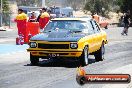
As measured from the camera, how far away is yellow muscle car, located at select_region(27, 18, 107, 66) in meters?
13.2

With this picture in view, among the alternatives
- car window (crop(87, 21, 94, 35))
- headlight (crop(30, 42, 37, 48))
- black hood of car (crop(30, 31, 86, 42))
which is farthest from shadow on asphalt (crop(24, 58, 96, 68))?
car window (crop(87, 21, 94, 35))

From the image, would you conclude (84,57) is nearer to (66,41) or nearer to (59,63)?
(66,41)

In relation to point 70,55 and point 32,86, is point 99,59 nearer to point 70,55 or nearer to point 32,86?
point 70,55

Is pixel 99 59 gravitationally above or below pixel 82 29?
below

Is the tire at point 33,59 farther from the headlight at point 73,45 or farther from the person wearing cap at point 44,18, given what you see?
the person wearing cap at point 44,18

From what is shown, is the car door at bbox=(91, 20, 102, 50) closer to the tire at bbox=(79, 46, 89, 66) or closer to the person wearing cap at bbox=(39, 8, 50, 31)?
the tire at bbox=(79, 46, 89, 66)

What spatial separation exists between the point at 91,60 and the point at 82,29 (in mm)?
1790

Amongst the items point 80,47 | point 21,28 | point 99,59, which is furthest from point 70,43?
point 21,28

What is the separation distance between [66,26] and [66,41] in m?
1.55

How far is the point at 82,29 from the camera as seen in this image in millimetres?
14445

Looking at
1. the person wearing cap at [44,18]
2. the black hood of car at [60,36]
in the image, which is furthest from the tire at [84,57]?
the person wearing cap at [44,18]

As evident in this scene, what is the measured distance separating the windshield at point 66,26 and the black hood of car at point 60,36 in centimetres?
52

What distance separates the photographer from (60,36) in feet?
44.3

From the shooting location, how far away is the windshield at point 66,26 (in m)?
14.5
